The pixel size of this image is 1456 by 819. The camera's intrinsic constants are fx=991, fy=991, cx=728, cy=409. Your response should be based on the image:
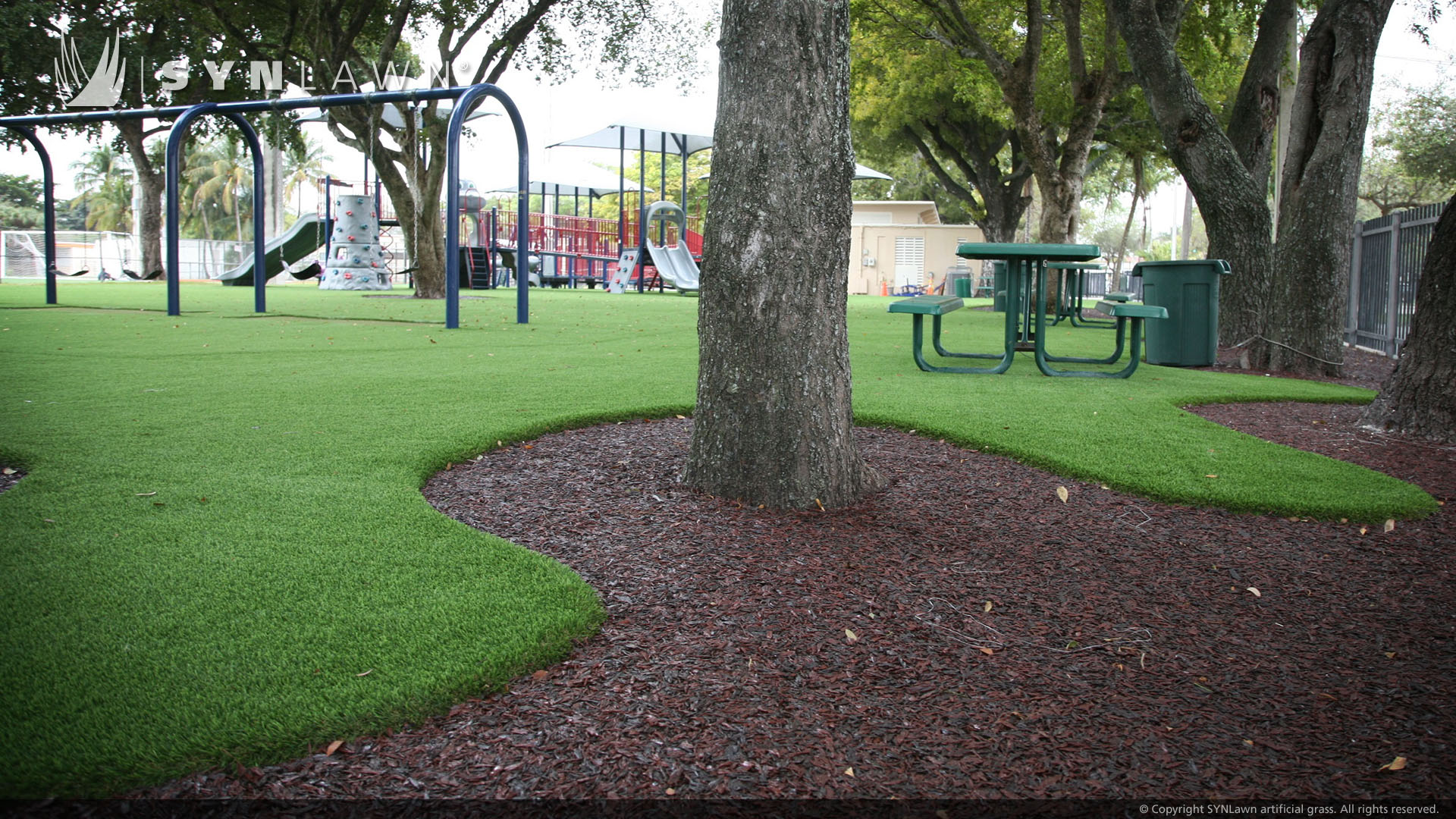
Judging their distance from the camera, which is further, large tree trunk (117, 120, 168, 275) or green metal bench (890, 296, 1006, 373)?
large tree trunk (117, 120, 168, 275)

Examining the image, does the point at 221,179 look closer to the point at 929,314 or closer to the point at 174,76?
the point at 174,76

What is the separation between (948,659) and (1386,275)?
14.0 m

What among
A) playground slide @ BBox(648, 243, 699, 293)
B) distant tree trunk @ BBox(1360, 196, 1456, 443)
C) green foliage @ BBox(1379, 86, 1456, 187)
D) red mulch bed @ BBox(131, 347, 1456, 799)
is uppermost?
green foliage @ BBox(1379, 86, 1456, 187)

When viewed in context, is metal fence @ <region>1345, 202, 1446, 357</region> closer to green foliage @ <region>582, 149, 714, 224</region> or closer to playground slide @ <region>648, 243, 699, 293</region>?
playground slide @ <region>648, 243, 699, 293</region>

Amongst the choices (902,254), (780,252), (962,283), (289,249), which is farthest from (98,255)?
(780,252)

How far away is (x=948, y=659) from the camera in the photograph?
262 centimetres

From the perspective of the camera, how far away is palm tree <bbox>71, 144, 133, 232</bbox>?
2803 inches

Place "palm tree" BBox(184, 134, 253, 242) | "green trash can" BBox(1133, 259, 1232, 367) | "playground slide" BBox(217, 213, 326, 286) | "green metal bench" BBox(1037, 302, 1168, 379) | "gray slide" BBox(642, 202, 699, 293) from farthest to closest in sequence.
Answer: "palm tree" BBox(184, 134, 253, 242), "playground slide" BBox(217, 213, 326, 286), "gray slide" BBox(642, 202, 699, 293), "green trash can" BBox(1133, 259, 1232, 367), "green metal bench" BBox(1037, 302, 1168, 379)

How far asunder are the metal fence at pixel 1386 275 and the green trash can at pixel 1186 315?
154 inches

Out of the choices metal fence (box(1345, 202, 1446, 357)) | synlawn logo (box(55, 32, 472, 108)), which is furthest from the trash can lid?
synlawn logo (box(55, 32, 472, 108))

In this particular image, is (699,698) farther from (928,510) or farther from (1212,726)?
(928,510)

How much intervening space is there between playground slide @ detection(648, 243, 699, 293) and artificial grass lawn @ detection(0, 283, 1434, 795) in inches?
678

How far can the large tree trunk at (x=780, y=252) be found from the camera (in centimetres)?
374

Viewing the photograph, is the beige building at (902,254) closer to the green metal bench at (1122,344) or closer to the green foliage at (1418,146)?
the green foliage at (1418,146)
